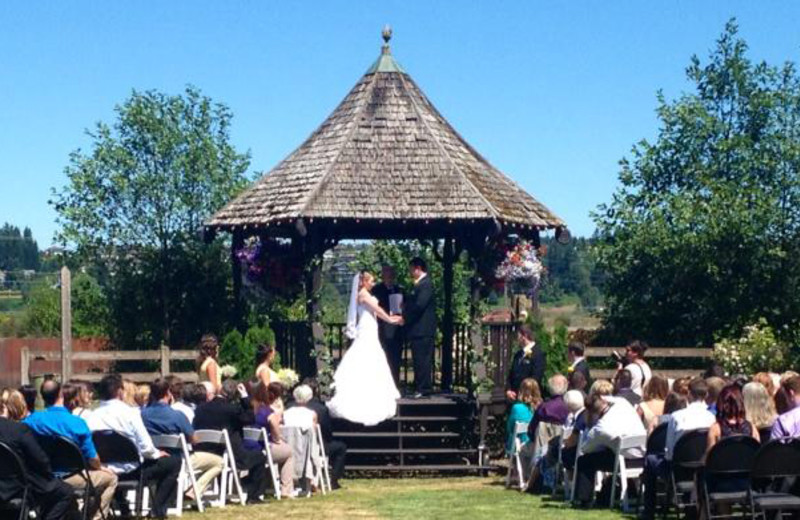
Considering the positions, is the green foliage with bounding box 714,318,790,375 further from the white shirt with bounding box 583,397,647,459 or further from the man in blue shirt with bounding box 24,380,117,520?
the man in blue shirt with bounding box 24,380,117,520

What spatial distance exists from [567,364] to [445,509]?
669 cm

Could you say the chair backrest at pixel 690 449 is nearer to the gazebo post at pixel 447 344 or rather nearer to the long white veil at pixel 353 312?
the long white veil at pixel 353 312

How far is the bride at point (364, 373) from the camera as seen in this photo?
2142cm

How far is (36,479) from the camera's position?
523 inches

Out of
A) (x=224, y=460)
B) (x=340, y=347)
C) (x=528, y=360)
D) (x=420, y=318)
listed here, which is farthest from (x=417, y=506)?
(x=340, y=347)

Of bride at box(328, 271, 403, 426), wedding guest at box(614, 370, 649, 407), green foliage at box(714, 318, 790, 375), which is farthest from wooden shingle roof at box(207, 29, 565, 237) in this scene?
green foliage at box(714, 318, 790, 375)

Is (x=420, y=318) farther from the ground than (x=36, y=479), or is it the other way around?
(x=420, y=318)

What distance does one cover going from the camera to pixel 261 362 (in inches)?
763

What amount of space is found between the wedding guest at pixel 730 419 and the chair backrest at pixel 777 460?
18.6 inches

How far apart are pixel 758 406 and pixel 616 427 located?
1851 mm

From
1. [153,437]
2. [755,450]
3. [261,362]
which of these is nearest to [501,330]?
[261,362]

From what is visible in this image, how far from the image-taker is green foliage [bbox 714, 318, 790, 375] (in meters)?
26.9

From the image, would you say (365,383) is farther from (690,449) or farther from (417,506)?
(690,449)

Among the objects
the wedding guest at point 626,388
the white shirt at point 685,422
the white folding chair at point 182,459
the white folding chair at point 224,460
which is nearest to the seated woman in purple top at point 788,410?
the white shirt at point 685,422
